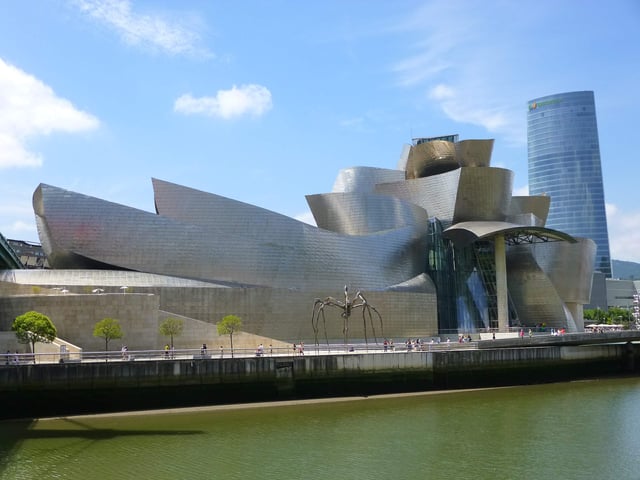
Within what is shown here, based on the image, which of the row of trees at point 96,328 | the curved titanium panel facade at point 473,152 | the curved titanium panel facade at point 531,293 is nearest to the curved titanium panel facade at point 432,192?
the curved titanium panel facade at point 473,152

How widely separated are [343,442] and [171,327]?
16.0m

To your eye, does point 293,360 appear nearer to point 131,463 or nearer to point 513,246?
point 131,463

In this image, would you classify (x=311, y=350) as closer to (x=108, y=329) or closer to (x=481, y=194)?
(x=108, y=329)

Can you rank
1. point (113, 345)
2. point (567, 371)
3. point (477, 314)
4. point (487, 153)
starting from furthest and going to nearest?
point (487, 153) < point (477, 314) < point (567, 371) < point (113, 345)

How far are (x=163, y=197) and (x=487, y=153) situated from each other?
2976 centimetres

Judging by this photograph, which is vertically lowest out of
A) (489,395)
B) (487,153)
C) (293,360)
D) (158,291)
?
(489,395)

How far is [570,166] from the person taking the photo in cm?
17438

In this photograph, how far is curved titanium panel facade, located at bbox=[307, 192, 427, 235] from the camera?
49.6m

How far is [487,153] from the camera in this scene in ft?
187

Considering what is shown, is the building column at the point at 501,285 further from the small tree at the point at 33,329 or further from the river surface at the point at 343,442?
the small tree at the point at 33,329

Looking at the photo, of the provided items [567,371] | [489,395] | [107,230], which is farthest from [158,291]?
[567,371]

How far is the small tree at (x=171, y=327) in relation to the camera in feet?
108

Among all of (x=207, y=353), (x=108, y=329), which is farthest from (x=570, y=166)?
(x=108, y=329)

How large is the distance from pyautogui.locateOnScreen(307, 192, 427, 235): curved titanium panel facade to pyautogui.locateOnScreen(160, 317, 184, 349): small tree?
62.8 ft
